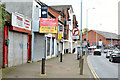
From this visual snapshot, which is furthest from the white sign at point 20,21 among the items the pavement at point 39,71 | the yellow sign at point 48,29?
the pavement at point 39,71

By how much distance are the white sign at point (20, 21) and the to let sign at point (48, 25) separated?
1.40m


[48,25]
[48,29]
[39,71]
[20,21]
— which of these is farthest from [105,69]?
[20,21]

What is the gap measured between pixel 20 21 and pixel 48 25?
10.9 feet

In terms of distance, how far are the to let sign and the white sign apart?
140cm

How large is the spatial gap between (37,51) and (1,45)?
6.82 m

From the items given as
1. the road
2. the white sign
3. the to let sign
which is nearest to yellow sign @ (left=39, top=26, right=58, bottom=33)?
the to let sign

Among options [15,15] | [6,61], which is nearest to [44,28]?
[15,15]

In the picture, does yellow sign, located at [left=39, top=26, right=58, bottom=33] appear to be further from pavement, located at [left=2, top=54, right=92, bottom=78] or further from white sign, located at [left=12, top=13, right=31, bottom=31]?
pavement, located at [left=2, top=54, right=92, bottom=78]

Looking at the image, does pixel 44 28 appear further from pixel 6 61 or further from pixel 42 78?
pixel 42 78

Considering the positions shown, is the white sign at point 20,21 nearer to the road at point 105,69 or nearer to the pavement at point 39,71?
the pavement at point 39,71

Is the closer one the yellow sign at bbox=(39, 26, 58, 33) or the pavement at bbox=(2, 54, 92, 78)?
the pavement at bbox=(2, 54, 92, 78)

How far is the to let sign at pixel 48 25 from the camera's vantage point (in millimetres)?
16245

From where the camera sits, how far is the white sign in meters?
12.8

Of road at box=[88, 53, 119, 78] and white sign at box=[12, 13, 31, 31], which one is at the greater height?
white sign at box=[12, 13, 31, 31]
